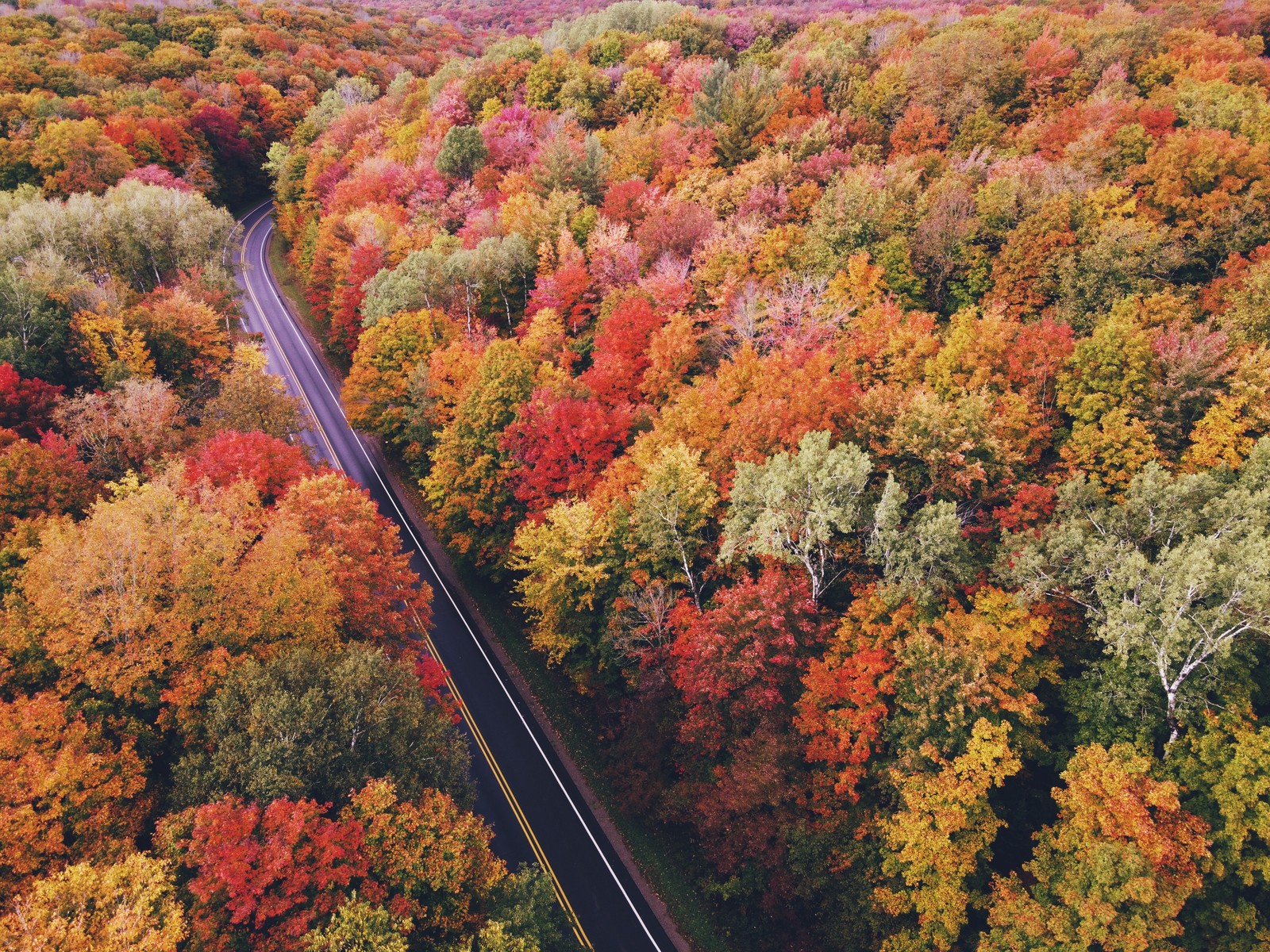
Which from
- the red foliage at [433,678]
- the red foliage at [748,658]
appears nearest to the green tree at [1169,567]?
the red foliage at [748,658]

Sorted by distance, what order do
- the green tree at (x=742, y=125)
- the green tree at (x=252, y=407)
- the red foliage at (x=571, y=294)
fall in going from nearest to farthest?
the green tree at (x=252, y=407) < the red foliage at (x=571, y=294) < the green tree at (x=742, y=125)

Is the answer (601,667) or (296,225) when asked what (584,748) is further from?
(296,225)

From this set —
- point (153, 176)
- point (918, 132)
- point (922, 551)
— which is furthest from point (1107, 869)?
point (153, 176)

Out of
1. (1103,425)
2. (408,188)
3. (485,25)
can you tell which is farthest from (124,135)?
(485,25)

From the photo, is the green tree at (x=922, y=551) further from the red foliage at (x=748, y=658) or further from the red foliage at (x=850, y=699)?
the red foliage at (x=748, y=658)

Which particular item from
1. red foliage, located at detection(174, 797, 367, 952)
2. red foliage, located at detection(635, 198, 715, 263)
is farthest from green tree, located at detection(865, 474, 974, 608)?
red foliage, located at detection(635, 198, 715, 263)

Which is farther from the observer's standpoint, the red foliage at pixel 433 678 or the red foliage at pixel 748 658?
the red foliage at pixel 433 678

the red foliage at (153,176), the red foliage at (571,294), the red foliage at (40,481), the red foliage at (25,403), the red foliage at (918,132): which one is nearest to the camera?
the red foliage at (40,481)
